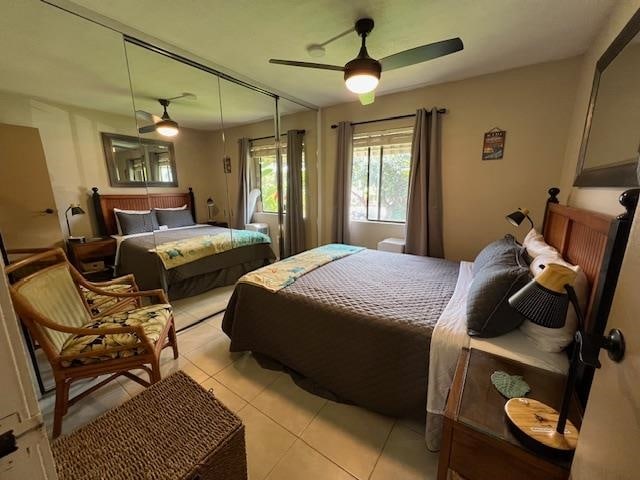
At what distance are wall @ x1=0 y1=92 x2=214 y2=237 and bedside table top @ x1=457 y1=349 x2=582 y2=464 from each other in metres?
2.80

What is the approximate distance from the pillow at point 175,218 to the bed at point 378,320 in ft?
4.25

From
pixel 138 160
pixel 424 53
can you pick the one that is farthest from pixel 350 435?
pixel 138 160

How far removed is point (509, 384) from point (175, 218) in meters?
3.01

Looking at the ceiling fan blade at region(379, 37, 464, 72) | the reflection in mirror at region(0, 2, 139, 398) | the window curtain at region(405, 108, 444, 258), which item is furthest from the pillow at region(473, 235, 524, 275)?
the reflection in mirror at region(0, 2, 139, 398)

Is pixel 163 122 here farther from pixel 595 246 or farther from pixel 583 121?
pixel 583 121

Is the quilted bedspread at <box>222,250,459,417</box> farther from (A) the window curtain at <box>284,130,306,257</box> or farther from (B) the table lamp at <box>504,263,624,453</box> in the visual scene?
(A) the window curtain at <box>284,130,306,257</box>

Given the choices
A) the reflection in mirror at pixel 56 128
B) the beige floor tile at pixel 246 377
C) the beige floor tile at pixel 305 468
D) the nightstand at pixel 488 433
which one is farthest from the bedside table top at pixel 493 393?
the reflection in mirror at pixel 56 128

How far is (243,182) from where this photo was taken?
3320 millimetres

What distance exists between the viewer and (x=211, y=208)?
10.1 ft

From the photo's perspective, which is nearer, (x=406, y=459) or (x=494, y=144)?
(x=406, y=459)

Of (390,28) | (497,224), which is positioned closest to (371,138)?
(390,28)

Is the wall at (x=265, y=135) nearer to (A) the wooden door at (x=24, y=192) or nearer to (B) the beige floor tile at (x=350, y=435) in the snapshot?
(A) the wooden door at (x=24, y=192)

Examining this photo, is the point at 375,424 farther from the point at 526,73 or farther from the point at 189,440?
the point at 526,73

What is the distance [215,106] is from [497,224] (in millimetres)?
3364
